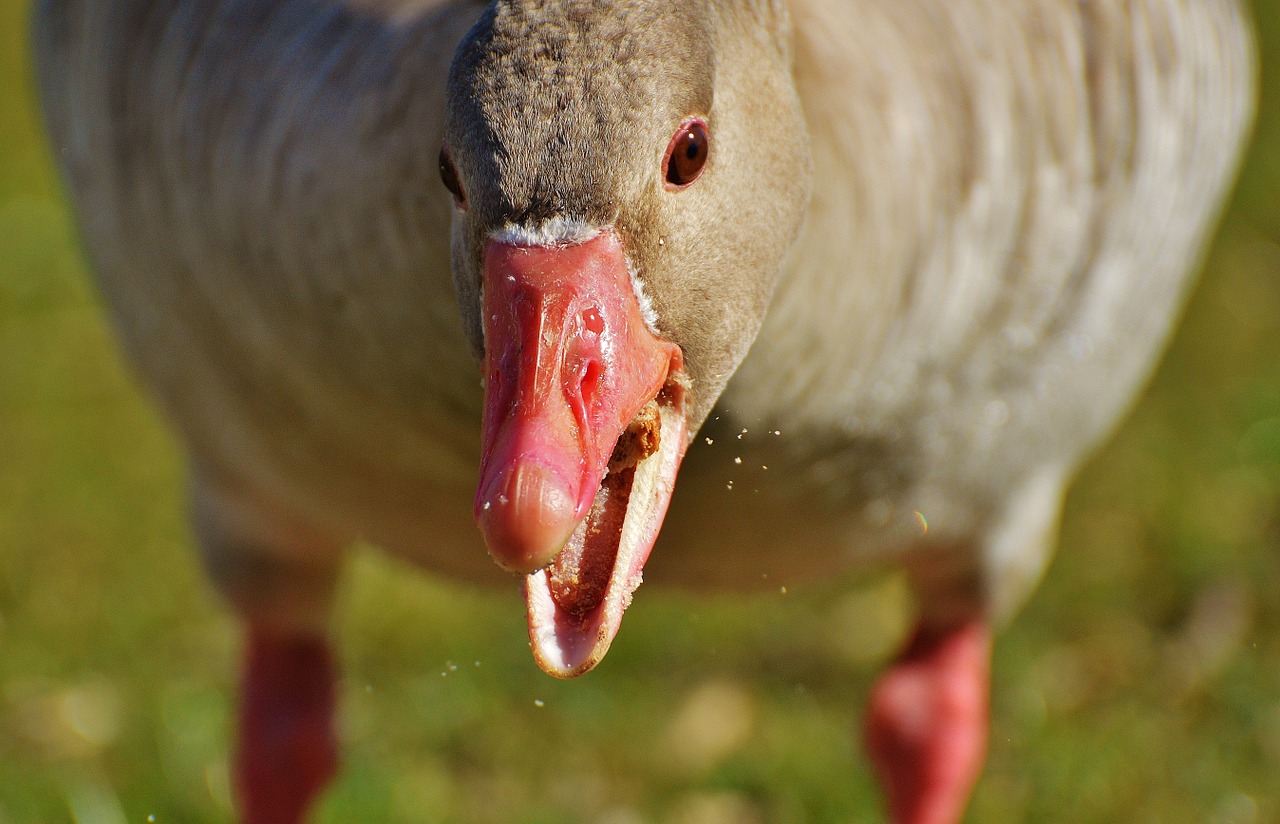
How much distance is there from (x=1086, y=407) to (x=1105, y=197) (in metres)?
0.39

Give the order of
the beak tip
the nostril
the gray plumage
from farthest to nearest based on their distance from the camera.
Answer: the gray plumage
the nostril
the beak tip

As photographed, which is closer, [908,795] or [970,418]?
[970,418]

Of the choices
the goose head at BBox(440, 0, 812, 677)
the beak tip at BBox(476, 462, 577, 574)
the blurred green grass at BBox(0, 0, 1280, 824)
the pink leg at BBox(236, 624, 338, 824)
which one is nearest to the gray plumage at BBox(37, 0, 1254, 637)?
the goose head at BBox(440, 0, 812, 677)

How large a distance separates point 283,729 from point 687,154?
1.72m

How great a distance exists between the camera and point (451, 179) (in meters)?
1.55

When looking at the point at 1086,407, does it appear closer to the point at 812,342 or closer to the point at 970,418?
the point at 970,418

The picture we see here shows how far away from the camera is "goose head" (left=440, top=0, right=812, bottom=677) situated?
1.41 metres

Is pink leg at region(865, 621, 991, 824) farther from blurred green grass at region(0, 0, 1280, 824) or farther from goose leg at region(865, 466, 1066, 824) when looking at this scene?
blurred green grass at region(0, 0, 1280, 824)

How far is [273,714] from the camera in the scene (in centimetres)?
288

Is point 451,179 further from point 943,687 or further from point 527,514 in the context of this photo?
point 943,687

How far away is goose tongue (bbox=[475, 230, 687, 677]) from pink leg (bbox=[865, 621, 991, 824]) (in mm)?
1538

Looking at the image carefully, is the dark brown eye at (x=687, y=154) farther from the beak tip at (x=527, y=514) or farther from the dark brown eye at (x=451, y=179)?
the beak tip at (x=527, y=514)

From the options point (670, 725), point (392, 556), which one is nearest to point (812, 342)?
point (392, 556)

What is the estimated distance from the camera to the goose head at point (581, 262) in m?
1.41
